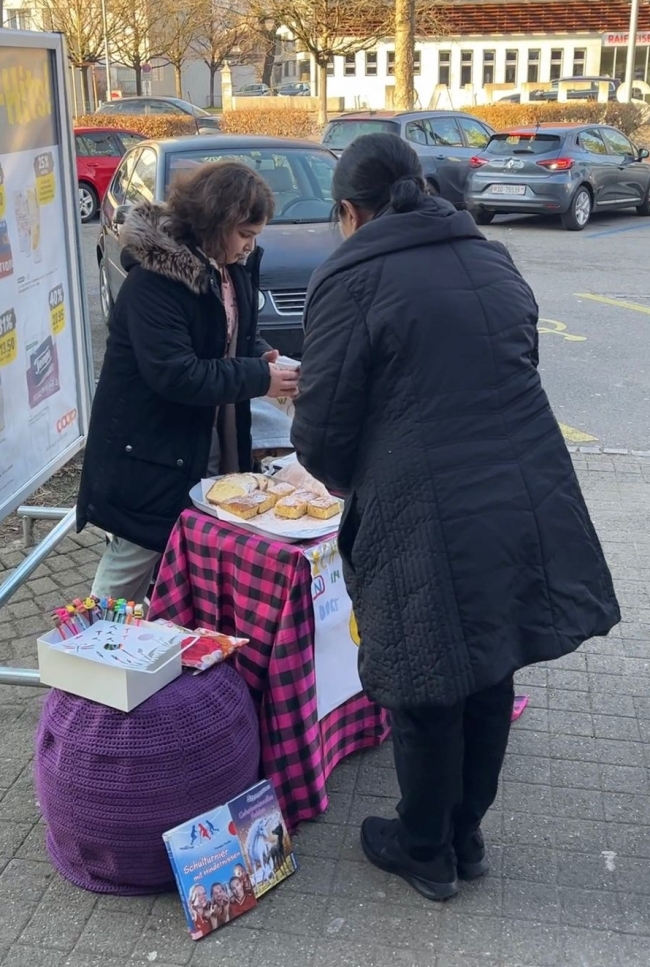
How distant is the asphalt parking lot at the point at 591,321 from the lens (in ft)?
22.7

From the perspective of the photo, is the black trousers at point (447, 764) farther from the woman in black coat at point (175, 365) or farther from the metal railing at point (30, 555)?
the metal railing at point (30, 555)

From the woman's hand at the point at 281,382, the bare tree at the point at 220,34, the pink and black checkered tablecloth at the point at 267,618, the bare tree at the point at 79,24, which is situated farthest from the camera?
the bare tree at the point at 220,34

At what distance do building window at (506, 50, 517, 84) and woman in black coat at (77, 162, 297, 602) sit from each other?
56.9m

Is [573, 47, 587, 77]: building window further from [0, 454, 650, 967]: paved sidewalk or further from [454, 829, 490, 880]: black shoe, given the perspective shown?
[454, 829, 490, 880]: black shoe

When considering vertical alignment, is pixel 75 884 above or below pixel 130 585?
below

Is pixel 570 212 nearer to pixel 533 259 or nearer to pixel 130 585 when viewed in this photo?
pixel 533 259

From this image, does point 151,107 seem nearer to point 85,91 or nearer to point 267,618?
point 85,91

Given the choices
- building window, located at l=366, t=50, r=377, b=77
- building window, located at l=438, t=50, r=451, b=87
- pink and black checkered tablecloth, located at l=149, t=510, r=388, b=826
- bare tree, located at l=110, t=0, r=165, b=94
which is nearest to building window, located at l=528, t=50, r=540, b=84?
building window, located at l=438, t=50, r=451, b=87

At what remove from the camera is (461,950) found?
2.51 meters

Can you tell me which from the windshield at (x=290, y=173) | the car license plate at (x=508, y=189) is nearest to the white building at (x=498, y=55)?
the car license plate at (x=508, y=189)

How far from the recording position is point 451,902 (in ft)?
8.77

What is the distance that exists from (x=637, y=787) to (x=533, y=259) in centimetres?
1090

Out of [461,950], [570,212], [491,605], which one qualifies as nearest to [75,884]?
[461,950]

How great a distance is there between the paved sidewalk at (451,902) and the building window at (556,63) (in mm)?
57589
